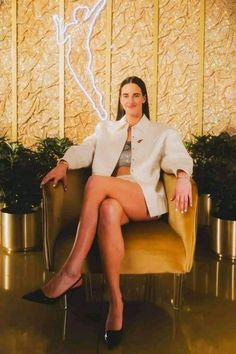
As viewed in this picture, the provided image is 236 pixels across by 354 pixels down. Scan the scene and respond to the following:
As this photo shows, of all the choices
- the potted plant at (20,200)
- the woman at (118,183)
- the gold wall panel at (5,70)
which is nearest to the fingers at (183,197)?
the woman at (118,183)

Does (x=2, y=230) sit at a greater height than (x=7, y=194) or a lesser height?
lesser

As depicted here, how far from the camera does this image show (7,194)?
3436 millimetres

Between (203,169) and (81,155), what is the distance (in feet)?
5.76

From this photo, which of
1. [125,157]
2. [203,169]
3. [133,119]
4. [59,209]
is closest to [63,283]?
[59,209]

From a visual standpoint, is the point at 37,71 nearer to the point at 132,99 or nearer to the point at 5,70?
the point at 5,70

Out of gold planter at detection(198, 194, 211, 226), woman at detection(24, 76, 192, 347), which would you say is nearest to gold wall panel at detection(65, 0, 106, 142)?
gold planter at detection(198, 194, 211, 226)

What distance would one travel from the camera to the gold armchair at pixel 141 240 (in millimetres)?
2172

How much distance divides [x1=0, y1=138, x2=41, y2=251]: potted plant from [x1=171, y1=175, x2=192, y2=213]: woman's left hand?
1534 mm

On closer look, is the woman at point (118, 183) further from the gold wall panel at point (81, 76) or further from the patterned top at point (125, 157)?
the gold wall panel at point (81, 76)

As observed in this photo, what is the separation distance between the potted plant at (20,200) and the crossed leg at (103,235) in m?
1.27

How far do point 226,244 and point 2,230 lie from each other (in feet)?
5.49

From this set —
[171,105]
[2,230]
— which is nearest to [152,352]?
[2,230]

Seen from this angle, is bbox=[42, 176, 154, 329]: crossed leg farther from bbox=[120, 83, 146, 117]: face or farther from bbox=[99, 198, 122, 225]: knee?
bbox=[120, 83, 146, 117]: face

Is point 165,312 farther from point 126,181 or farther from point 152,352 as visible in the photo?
point 126,181
